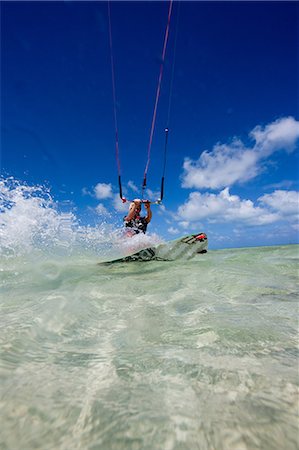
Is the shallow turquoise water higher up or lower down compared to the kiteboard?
lower down

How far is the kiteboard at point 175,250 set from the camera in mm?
11125

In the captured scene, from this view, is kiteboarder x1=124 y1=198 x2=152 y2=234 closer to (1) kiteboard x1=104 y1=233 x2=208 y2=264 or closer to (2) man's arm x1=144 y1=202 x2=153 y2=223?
(2) man's arm x1=144 y1=202 x2=153 y2=223

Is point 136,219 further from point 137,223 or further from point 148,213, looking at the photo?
point 148,213

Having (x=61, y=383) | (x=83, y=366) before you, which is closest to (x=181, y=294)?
(x=83, y=366)

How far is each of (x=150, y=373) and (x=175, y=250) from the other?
9741 mm

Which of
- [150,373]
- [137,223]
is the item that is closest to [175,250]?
[137,223]

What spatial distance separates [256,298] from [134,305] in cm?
198

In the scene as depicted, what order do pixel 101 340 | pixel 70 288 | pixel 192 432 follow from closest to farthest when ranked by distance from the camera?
pixel 192 432, pixel 101 340, pixel 70 288

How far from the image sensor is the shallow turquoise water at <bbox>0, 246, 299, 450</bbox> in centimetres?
153

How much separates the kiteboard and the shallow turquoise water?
6.40 metres

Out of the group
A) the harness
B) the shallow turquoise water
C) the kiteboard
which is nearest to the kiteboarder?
the harness

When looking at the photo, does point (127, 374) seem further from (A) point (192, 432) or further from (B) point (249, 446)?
(B) point (249, 446)

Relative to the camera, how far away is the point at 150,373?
2.20 metres

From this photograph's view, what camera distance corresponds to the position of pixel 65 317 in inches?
145
